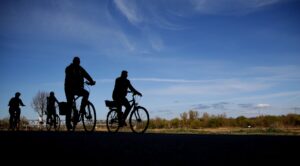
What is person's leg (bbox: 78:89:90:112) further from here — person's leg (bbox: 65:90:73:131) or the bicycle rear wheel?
the bicycle rear wheel

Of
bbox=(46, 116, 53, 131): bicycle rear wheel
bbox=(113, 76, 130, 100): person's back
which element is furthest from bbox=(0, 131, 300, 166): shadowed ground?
bbox=(46, 116, 53, 131): bicycle rear wheel

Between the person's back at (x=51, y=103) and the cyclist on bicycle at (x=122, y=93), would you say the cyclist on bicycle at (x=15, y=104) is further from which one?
the cyclist on bicycle at (x=122, y=93)

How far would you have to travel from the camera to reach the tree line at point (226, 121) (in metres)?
63.0

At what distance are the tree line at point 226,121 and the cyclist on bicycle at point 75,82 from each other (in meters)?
52.7

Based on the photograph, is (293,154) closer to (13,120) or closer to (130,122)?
(130,122)

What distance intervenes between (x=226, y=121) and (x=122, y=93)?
233 feet

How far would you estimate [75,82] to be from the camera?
1040 centimetres

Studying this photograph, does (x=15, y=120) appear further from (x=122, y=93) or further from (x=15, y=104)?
(x=122, y=93)

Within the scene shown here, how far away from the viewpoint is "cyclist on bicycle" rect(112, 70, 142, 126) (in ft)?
37.4

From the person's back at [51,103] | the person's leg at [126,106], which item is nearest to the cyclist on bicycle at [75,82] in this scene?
the person's leg at [126,106]

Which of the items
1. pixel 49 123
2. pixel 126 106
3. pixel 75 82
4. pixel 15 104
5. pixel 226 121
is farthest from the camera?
pixel 226 121

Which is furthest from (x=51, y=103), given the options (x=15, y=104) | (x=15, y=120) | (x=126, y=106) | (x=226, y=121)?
(x=226, y=121)

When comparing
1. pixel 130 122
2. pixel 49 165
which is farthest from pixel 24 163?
pixel 130 122

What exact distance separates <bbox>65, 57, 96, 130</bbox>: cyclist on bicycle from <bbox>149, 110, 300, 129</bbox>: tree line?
173 feet
